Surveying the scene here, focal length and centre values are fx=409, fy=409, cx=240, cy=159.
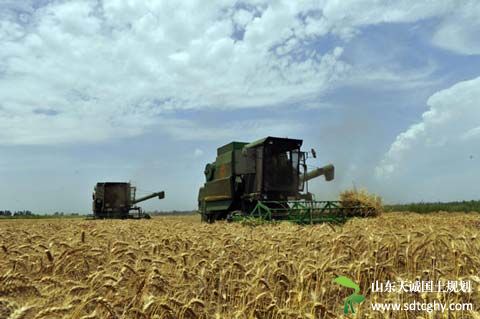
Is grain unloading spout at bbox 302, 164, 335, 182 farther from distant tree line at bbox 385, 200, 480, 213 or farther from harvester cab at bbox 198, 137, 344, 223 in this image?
distant tree line at bbox 385, 200, 480, 213

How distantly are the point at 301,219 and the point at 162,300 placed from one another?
9486 mm

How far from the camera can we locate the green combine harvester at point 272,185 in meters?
12.7

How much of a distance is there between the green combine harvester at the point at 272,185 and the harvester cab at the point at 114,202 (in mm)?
13652

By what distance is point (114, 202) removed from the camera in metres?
Answer: 28.5

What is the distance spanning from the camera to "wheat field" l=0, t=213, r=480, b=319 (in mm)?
2992

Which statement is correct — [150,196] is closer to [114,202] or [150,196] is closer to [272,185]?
[114,202]

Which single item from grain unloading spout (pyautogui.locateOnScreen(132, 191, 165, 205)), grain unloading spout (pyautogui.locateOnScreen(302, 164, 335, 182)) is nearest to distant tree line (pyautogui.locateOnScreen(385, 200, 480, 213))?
grain unloading spout (pyautogui.locateOnScreen(302, 164, 335, 182))

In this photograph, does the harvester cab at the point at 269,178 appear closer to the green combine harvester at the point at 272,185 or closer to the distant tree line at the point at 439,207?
the green combine harvester at the point at 272,185

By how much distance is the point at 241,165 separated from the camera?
1560 centimetres

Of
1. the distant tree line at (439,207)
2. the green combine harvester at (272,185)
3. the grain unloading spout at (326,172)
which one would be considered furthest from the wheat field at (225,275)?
the distant tree line at (439,207)

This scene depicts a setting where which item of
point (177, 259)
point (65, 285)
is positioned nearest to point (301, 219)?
point (177, 259)

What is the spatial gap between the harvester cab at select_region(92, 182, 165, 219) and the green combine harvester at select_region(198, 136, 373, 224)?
13.7 metres

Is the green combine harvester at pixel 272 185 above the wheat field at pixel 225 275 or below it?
above

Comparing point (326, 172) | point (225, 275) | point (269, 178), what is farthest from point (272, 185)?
point (225, 275)
